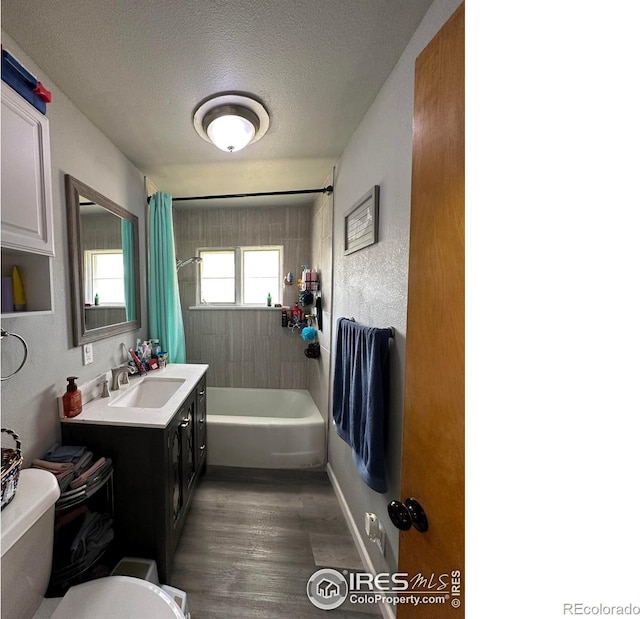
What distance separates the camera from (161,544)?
118cm

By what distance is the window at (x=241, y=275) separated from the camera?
9.34 ft

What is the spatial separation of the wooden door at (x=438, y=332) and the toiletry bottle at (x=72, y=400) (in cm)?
154

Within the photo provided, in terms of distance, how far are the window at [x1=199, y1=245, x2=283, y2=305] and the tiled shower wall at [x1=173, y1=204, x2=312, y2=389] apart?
0.10m

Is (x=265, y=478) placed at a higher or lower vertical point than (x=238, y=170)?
lower

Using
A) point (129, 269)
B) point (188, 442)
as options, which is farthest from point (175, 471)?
point (129, 269)

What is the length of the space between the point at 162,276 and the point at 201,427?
125 cm

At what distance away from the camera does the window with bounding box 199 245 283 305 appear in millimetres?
2848

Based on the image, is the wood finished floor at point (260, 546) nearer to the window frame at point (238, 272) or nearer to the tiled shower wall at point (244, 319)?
the tiled shower wall at point (244, 319)

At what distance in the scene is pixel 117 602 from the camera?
0.83 meters

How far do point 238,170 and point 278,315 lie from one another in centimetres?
149

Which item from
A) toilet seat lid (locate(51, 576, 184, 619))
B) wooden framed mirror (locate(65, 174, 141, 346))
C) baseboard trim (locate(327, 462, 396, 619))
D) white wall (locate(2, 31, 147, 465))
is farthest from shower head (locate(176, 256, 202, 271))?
baseboard trim (locate(327, 462, 396, 619))
